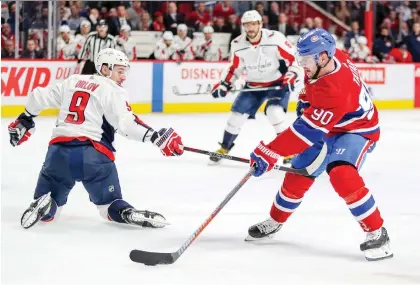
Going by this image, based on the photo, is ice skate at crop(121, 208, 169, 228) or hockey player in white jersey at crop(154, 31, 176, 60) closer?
ice skate at crop(121, 208, 169, 228)

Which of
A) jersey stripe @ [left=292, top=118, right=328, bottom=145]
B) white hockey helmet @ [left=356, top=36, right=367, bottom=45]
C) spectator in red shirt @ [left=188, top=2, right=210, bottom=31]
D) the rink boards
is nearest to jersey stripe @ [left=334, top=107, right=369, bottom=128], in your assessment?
jersey stripe @ [left=292, top=118, right=328, bottom=145]

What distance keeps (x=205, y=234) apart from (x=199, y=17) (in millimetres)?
8018

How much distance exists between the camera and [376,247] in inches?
141

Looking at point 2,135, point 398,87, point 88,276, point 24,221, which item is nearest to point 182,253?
point 88,276

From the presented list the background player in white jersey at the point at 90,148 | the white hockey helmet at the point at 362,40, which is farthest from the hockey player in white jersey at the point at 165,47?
the background player in white jersey at the point at 90,148

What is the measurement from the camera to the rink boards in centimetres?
935

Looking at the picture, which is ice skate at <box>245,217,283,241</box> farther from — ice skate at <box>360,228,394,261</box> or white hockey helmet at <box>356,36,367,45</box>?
white hockey helmet at <box>356,36,367,45</box>

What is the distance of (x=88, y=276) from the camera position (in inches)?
129

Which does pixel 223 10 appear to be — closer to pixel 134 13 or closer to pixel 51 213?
pixel 134 13

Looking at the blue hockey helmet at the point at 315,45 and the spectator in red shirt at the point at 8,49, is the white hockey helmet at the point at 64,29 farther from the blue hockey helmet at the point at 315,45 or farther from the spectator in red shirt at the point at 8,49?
the blue hockey helmet at the point at 315,45

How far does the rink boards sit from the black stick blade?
17.8 ft

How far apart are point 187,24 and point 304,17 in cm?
234

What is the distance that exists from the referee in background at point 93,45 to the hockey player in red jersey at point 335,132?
6.20m

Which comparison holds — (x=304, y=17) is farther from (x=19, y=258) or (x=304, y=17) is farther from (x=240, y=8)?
(x=19, y=258)
